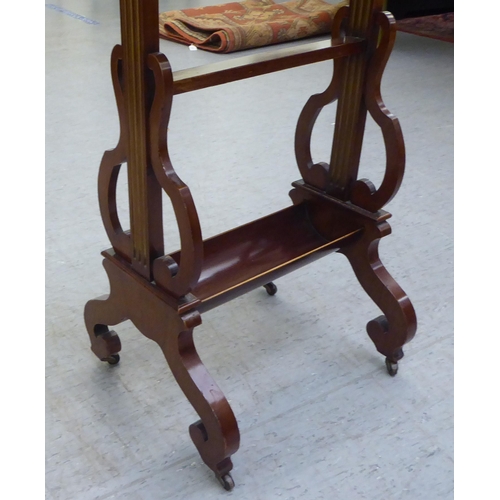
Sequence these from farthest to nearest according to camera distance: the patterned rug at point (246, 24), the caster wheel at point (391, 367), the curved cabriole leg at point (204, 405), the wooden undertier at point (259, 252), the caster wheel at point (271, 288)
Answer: the patterned rug at point (246, 24) → the caster wheel at point (271, 288) → the caster wheel at point (391, 367) → the wooden undertier at point (259, 252) → the curved cabriole leg at point (204, 405)

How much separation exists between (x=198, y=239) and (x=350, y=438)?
1.87 feet

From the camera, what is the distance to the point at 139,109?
3.82 feet

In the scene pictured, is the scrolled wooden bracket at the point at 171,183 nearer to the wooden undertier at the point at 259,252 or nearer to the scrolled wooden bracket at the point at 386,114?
the wooden undertier at the point at 259,252

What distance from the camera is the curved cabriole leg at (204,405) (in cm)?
126

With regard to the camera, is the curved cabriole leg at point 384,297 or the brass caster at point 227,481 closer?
the brass caster at point 227,481

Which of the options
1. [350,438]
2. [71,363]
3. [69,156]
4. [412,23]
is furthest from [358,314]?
[412,23]

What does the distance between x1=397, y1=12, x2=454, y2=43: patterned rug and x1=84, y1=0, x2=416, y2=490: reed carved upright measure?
3.01 m

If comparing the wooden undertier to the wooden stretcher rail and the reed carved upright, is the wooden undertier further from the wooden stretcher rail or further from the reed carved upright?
the wooden stretcher rail

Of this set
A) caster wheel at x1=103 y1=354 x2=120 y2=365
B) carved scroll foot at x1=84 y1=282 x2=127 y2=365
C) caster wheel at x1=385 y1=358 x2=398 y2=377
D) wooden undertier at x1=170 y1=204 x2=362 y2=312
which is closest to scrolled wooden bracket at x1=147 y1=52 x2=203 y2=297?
wooden undertier at x1=170 y1=204 x2=362 y2=312

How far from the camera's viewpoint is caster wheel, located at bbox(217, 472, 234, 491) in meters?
1.31

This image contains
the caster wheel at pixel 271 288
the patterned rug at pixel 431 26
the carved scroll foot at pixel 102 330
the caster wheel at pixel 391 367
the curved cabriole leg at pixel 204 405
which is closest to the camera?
the curved cabriole leg at pixel 204 405

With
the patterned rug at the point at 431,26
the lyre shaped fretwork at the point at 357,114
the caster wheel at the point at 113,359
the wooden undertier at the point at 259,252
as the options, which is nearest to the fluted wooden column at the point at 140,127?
the wooden undertier at the point at 259,252

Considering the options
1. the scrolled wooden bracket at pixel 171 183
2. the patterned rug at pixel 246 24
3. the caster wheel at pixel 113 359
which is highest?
the scrolled wooden bracket at pixel 171 183

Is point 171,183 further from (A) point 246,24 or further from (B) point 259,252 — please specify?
(A) point 246,24
